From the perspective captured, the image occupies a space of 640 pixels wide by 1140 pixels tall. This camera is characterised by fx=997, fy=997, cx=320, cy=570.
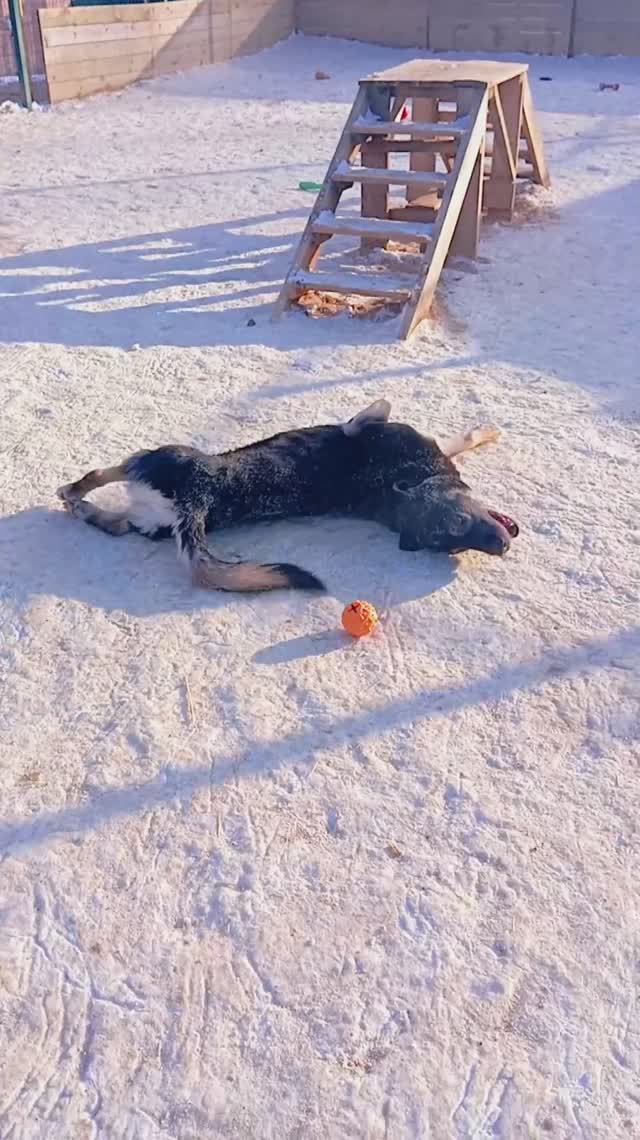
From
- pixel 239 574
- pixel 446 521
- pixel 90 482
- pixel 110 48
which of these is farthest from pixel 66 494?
pixel 110 48

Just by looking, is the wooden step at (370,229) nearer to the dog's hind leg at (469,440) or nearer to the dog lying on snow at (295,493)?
the dog's hind leg at (469,440)

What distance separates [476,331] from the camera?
19.8ft

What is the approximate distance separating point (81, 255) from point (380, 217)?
7.33ft

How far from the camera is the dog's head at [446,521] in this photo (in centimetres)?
374

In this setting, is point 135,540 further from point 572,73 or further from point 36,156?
point 572,73

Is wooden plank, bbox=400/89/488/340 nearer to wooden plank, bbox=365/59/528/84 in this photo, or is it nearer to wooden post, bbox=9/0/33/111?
wooden plank, bbox=365/59/528/84

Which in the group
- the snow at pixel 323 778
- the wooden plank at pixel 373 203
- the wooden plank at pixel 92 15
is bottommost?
the snow at pixel 323 778

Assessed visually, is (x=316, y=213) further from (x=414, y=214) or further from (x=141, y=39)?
(x=141, y=39)

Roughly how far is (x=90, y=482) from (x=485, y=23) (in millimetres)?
15626

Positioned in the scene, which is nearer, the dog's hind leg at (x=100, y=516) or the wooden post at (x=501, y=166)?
the dog's hind leg at (x=100, y=516)

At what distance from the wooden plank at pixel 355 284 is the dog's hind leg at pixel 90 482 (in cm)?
255

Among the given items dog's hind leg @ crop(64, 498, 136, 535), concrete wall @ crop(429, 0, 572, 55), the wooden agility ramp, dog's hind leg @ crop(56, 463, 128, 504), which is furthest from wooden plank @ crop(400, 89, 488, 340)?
concrete wall @ crop(429, 0, 572, 55)

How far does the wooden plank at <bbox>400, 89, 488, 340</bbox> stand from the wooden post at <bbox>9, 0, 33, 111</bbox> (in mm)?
7661

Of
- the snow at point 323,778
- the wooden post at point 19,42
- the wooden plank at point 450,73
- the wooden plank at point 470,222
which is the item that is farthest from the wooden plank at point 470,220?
the wooden post at point 19,42
